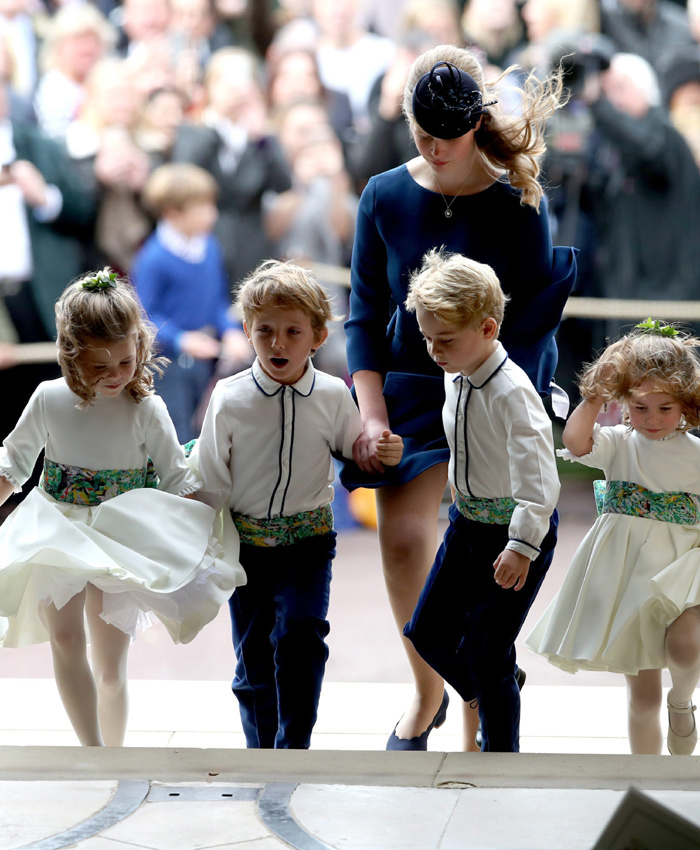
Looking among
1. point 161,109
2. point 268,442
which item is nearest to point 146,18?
point 161,109

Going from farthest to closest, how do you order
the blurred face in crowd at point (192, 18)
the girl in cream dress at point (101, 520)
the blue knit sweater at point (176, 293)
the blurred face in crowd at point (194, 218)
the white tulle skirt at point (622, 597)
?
1. the blurred face in crowd at point (192, 18)
2. the blurred face in crowd at point (194, 218)
3. the blue knit sweater at point (176, 293)
4. the white tulle skirt at point (622, 597)
5. the girl in cream dress at point (101, 520)

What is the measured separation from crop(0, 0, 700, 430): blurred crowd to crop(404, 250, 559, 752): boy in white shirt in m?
3.88

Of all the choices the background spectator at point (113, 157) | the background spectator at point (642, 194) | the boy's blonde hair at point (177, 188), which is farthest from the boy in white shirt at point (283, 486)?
the background spectator at point (642, 194)

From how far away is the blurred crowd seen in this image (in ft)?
20.9

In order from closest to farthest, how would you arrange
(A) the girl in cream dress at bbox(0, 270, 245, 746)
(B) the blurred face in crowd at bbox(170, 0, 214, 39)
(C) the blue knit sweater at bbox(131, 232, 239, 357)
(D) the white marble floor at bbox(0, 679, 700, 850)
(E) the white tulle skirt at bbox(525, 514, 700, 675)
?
(D) the white marble floor at bbox(0, 679, 700, 850)
(A) the girl in cream dress at bbox(0, 270, 245, 746)
(E) the white tulle skirt at bbox(525, 514, 700, 675)
(C) the blue knit sweater at bbox(131, 232, 239, 357)
(B) the blurred face in crowd at bbox(170, 0, 214, 39)

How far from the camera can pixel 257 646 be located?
2572 millimetres

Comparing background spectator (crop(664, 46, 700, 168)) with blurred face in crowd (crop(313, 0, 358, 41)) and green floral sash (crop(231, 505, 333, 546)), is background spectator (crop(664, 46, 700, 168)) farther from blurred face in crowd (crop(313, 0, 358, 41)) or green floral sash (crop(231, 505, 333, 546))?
green floral sash (crop(231, 505, 333, 546))

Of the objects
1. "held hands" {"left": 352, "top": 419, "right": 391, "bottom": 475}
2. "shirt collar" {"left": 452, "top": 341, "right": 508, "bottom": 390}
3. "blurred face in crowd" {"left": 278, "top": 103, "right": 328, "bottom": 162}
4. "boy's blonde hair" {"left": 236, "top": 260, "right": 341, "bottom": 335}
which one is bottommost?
"held hands" {"left": 352, "top": 419, "right": 391, "bottom": 475}

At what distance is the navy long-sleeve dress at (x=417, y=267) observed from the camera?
8.50ft

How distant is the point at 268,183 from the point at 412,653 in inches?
165

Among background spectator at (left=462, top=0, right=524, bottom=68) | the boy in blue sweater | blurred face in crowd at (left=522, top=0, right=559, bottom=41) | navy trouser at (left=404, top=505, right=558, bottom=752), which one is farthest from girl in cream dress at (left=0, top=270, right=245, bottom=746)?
blurred face in crowd at (left=522, top=0, right=559, bottom=41)

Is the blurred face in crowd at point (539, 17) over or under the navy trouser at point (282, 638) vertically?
over

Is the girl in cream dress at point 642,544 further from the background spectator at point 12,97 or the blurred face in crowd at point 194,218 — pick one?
the background spectator at point 12,97

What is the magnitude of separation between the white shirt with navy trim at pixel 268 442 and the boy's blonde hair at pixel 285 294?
0.47ft
